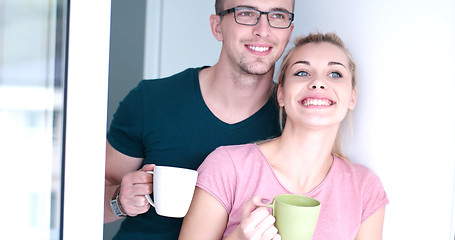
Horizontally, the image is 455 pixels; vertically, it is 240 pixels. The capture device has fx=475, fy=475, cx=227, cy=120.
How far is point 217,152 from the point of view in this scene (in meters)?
1.34

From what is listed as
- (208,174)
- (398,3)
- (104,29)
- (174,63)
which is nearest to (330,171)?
(208,174)

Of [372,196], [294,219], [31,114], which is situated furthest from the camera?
[372,196]

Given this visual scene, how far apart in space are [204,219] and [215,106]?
0.48 m

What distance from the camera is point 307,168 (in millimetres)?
1364

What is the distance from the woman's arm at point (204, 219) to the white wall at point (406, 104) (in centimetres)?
45

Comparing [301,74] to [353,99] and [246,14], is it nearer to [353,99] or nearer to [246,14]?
[353,99]

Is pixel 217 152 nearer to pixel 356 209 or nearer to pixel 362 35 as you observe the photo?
pixel 356 209

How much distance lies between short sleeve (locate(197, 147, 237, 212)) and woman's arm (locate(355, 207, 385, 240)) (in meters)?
0.38

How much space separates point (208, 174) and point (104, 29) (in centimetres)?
66

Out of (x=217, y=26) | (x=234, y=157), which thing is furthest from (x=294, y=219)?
(x=217, y=26)

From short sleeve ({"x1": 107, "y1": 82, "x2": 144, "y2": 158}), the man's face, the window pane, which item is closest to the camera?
the window pane

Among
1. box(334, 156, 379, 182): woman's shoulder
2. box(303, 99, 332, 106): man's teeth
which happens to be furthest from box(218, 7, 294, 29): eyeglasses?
box(334, 156, 379, 182): woman's shoulder

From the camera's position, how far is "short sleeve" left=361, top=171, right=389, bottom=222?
4.23ft

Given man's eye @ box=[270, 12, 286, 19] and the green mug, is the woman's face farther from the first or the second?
the green mug
